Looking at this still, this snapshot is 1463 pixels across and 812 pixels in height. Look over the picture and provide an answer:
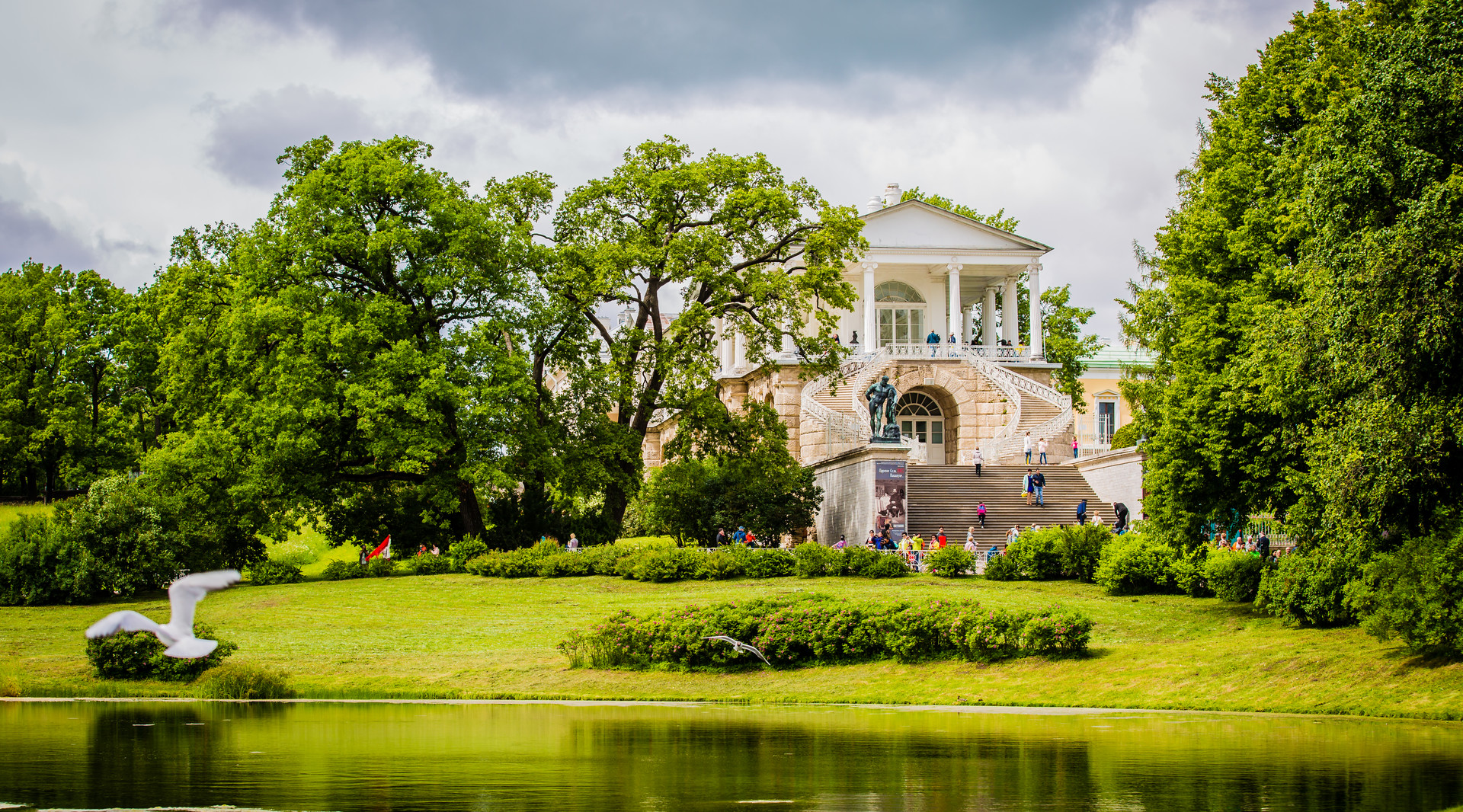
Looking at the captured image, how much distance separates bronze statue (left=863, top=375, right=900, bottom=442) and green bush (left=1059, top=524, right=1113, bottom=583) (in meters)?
9.24

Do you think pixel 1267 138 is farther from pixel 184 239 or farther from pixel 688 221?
pixel 184 239

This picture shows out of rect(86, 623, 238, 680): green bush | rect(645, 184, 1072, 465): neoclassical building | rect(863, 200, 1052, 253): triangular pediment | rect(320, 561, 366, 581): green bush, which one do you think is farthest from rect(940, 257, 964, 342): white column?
rect(86, 623, 238, 680): green bush

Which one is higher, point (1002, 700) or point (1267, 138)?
point (1267, 138)

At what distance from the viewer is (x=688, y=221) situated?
Result: 40.4 metres

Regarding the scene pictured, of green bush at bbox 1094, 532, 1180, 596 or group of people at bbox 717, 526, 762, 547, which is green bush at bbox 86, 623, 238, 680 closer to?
green bush at bbox 1094, 532, 1180, 596

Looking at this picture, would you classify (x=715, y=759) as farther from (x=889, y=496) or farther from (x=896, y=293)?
(x=896, y=293)

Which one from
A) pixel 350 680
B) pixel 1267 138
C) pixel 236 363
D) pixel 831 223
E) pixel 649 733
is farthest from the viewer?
pixel 831 223

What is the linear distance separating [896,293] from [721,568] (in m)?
29.0

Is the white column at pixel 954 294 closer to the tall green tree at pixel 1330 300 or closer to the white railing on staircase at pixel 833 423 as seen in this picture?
the white railing on staircase at pixel 833 423

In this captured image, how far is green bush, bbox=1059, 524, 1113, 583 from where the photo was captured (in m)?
30.0

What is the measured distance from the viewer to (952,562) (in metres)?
31.4

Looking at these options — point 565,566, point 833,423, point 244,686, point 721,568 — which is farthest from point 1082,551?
point 244,686

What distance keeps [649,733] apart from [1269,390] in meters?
11.6

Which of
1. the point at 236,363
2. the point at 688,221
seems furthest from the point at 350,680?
the point at 688,221
